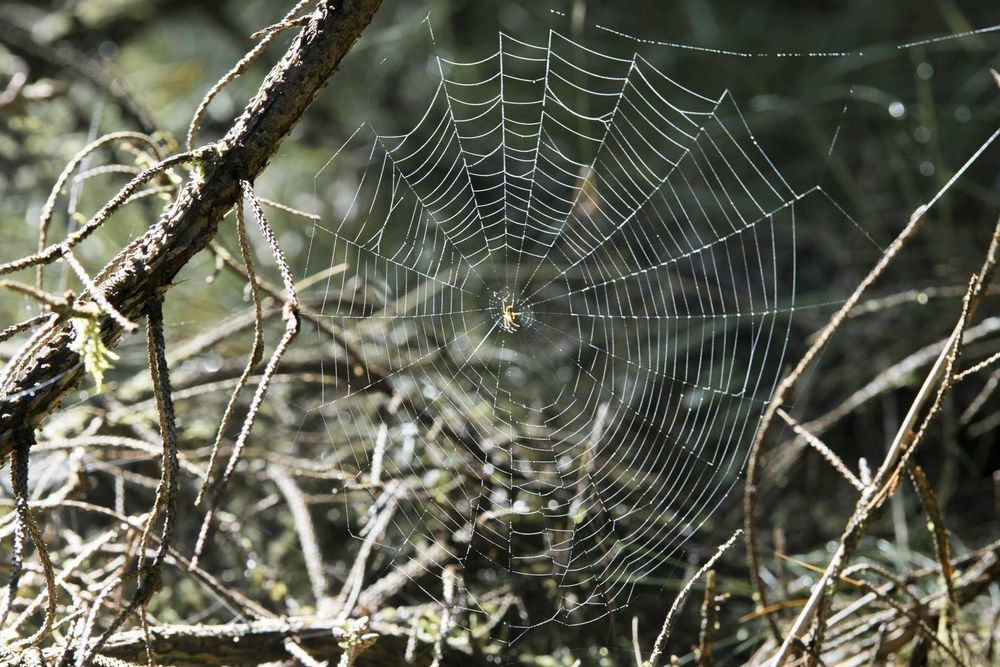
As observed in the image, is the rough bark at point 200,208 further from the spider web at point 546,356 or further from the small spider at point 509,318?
the small spider at point 509,318

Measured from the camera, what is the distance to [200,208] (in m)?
0.97

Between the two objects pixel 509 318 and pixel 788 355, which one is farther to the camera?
pixel 788 355

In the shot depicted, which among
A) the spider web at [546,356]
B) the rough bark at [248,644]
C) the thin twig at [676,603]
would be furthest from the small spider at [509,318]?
the thin twig at [676,603]

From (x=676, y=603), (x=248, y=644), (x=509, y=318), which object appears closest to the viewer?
(x=676, y=603)

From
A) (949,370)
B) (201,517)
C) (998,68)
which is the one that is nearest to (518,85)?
(998,68)

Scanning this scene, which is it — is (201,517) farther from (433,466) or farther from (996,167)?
(996,167)

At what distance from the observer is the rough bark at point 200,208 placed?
0.94m

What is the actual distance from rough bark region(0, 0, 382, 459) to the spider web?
0.81 m

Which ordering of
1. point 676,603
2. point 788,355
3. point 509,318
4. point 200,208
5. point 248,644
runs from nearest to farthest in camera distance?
point 200,208 < point 676,603 < point 248,644 < point 509,318 < point 788,355

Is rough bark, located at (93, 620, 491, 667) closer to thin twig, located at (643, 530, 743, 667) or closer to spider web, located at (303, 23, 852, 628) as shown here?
spider web, located at (303, 23, 852, 628)

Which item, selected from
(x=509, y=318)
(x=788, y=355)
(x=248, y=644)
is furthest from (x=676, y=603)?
(x=788, y=355)

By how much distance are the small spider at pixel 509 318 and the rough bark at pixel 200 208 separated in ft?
5.65

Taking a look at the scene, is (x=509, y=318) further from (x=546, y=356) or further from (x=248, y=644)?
(x=248, y=644)

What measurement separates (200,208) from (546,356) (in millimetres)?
1966
